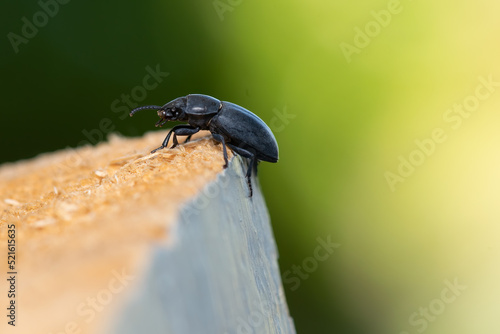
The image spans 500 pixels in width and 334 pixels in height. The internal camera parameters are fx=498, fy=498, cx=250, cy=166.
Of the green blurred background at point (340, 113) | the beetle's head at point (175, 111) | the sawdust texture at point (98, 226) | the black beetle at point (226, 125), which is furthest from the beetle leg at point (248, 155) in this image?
the green blurred background at point (340, 113)

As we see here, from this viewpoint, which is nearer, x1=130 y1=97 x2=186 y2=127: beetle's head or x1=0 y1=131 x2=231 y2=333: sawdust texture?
x1=0 y1=131 x2=231 y2=333: sawdust texture

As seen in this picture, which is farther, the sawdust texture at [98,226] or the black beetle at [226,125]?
the black beetle at [226,125]

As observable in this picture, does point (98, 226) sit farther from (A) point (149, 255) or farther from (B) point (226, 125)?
(B) point (226, 125)

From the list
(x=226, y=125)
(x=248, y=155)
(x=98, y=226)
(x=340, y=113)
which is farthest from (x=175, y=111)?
(x=340, y=113)

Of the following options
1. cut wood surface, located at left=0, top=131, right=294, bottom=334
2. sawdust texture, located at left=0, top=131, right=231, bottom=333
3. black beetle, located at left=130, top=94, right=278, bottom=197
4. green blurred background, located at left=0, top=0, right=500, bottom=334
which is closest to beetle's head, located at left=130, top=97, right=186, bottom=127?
black beetle, located at left=130, top=94, right=278, bottom=197

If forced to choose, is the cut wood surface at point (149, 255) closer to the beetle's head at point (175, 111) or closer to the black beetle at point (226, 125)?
the black beetle at point (226, 125)

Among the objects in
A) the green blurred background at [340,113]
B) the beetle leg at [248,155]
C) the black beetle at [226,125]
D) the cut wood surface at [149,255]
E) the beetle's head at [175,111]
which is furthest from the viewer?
the green blurred background at [340,113]

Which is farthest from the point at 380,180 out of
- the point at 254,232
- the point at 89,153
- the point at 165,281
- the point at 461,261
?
the point at 165,281

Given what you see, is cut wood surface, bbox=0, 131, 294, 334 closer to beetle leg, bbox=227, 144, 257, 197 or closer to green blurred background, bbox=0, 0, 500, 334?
beetle leg, bbox=227, 144, 257, 197
